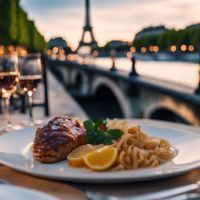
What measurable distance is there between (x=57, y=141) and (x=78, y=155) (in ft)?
0.24

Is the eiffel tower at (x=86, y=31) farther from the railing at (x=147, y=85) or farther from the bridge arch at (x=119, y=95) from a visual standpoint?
the bridge arch at (x=119, y=95)

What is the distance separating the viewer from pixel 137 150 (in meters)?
1.45

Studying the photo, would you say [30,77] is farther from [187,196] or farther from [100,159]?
[187,196]

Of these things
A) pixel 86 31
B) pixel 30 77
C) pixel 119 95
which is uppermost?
pixel 86 31

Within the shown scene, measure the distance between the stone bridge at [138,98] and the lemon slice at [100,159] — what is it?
34.9 ft

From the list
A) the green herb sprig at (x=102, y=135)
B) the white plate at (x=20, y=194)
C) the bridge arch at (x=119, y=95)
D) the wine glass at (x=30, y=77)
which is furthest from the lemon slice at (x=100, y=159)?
the bridge arch at (x=119, y=95)

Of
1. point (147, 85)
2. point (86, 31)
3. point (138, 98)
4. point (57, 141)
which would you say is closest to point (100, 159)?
point (57, 141)

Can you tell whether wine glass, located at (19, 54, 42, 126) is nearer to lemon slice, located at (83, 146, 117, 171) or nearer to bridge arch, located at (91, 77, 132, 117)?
lemon slice, located at (83, 146, 117, 171)

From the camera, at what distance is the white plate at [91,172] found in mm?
1285

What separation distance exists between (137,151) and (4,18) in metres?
18.9

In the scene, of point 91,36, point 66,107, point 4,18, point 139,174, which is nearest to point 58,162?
point 139,174

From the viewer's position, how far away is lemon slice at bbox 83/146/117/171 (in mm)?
1355

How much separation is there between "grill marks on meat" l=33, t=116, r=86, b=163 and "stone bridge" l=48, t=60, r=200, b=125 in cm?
1048

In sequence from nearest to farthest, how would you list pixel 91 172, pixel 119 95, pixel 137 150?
pixel 91 172, pixel 137 150, pixel 119 95
